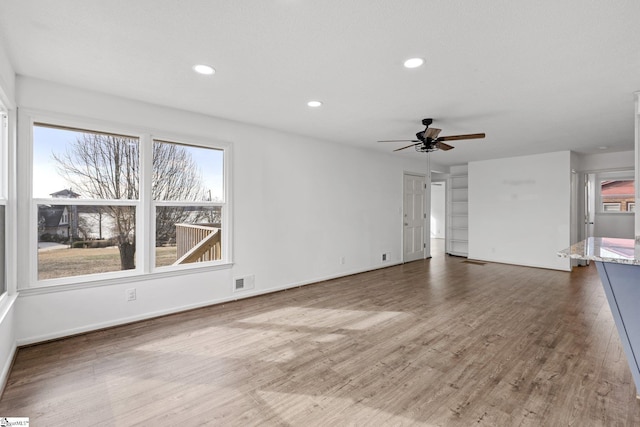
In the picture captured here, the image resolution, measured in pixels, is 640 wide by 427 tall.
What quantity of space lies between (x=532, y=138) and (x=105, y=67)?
5814 millimetres

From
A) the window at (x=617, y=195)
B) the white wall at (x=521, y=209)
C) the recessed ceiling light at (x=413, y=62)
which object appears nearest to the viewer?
the recessed ceiling light at (x=413, y=62)

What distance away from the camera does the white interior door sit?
710cm

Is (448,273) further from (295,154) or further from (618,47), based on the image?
(618,47)

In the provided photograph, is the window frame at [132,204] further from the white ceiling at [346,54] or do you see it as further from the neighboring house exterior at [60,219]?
the white ceiling at [346,54]

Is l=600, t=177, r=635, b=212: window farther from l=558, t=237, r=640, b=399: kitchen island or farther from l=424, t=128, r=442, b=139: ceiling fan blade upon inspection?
l=558, t=237, r=640, b=399: kitchen island

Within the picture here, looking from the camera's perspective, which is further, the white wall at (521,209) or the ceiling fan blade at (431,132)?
the white wall at (521,209)

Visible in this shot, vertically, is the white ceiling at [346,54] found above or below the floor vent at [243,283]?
above

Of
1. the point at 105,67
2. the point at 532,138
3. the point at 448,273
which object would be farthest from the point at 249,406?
the point at 532,138

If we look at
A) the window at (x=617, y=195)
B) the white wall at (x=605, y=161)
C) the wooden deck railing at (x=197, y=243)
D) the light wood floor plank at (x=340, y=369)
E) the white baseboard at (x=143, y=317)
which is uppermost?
the white wall at (x=605, y=161)

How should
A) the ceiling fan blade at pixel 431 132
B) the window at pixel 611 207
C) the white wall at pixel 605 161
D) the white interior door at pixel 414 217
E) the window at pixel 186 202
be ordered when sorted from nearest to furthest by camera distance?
1. the window at pixel 186 202
2. the ceiling fan blade at pixel 431 132
3. the white wall at pixel 605 161
4. the white interior door at pixel 414 217
5. the window at pixel 611 207

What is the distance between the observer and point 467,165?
26.0 ft

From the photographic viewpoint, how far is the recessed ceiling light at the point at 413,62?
7.96ft

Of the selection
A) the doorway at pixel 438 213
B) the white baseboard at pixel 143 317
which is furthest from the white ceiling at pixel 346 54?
the doorway at pixel 438 213

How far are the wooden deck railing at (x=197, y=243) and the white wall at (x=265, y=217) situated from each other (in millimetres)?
220
